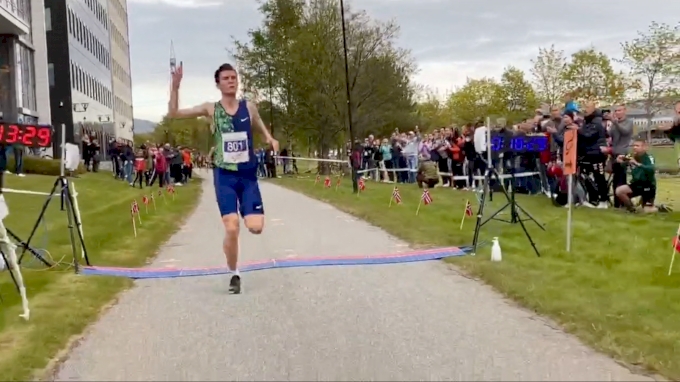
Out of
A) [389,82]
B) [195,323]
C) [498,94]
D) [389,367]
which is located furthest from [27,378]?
[498,94]

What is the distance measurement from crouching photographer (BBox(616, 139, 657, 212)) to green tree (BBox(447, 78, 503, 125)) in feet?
222

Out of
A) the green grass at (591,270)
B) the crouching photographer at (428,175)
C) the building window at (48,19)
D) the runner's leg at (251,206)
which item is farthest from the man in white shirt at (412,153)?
the building window at (48,19)

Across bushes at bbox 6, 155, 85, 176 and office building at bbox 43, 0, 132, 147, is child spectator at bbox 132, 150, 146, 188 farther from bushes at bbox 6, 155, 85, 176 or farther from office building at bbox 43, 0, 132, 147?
office building at bbox 43, 0, 132, 147

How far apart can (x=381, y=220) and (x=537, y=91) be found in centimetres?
5758

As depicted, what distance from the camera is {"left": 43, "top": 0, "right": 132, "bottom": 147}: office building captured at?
196 ft

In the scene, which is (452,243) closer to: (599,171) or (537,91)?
(599,171)

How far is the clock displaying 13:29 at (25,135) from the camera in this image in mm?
10609

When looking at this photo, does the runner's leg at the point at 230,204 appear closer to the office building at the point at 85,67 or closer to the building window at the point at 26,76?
the building window at the point at 26,76

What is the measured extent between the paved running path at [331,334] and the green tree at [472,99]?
75654mm

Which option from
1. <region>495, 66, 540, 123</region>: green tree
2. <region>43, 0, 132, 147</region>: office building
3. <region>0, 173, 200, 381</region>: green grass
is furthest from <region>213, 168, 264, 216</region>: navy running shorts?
<region>495, 66, 540, 123</region>: green tree

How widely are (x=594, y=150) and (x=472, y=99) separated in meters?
74.6

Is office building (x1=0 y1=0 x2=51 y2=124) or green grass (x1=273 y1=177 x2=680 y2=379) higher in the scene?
office building (x1=0 y1=0 x2=51 y2=124)

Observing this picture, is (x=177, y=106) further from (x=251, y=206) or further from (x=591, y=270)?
(x=591, y=270)

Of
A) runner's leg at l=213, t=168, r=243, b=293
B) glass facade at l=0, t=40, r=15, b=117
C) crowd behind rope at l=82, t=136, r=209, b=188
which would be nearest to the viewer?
runner's leg at l=213, t=168, r=243, b=293
